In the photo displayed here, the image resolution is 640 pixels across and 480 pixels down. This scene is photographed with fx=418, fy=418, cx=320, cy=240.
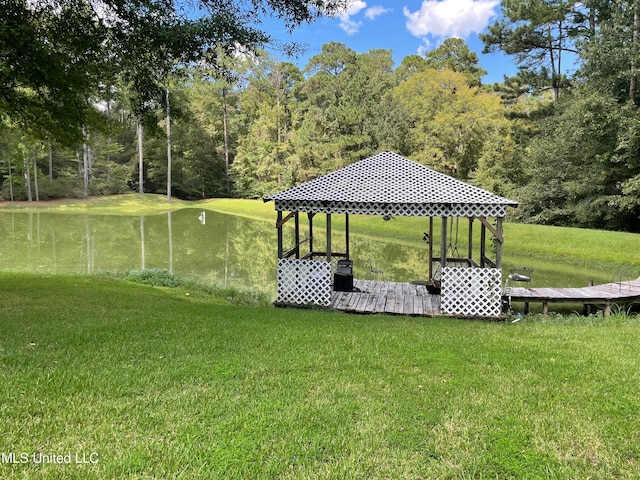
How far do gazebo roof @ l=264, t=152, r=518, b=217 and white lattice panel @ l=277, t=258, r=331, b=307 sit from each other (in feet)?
4.04

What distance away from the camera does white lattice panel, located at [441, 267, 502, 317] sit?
8734 mm

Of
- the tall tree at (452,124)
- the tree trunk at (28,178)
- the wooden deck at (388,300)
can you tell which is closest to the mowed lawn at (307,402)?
the wooden deck at (388,300)

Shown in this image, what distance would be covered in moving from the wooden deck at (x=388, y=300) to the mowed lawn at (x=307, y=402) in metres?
2.76

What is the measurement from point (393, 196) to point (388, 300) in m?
2.52

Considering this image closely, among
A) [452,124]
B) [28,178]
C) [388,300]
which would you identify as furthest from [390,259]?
[28,178]

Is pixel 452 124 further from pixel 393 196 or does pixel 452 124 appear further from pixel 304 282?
pixel 304 282

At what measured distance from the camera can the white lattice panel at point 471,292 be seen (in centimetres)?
873

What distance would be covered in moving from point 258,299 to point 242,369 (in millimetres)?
6191

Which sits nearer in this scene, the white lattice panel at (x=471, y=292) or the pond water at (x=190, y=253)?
the white lattice panel at (x=471, y=292)

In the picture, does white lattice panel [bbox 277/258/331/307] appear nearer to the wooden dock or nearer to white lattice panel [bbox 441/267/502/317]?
white lattice panel [bbox 441/267/502/317]

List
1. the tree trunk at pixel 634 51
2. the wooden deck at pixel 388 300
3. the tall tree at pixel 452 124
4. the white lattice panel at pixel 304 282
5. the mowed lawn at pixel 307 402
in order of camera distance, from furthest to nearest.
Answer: the tall tree at pixel 452 124, the tree trunk at pixel 634 51, the white lattice panel at pixel 304 282, the wooden deck at pixel 388 300, the mowed lawn at pixel 307 402

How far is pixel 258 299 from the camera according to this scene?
10414 mm

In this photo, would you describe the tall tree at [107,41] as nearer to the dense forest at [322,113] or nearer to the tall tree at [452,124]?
the dense forest at [322,113]

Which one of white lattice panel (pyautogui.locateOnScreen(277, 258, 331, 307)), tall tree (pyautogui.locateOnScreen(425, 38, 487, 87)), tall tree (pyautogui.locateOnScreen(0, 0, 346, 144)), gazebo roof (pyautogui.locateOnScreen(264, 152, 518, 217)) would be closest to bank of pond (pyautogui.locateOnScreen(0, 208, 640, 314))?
white lattice panel (pyautogui.locateOnScreen(277, 258, 331, 307))
